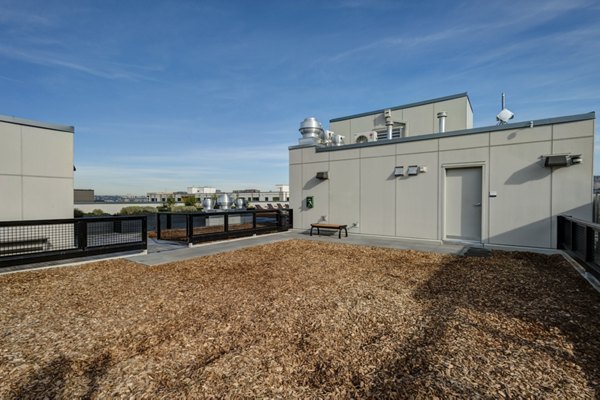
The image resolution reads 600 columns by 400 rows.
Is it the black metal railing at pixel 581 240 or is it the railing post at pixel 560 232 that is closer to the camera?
the black metal railing at pixel 581 240

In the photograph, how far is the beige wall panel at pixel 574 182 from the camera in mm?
7117

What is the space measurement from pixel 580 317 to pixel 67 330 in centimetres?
621

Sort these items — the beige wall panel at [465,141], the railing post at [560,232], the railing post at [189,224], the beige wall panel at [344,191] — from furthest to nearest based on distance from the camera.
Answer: the beige wall panel at [344,191] → the beige wall panel at [465,141] → the railing post at [189,224] → the railing post at [560,232]

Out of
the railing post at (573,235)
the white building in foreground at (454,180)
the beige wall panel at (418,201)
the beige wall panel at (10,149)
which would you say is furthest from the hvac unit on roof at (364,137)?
the beige wall panel at (10,149)

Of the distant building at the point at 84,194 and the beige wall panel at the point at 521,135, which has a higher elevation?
the beige wall panel at the point at 521,135

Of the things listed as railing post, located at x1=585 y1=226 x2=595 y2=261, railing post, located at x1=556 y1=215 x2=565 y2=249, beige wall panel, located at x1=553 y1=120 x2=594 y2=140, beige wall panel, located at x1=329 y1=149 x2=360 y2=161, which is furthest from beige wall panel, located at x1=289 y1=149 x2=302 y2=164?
railing post, located at x1=585 y1=226 x2=595 y2=261

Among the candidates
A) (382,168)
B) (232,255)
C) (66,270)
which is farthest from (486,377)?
(382,168)

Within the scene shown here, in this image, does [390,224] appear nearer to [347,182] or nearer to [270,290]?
[347,182]

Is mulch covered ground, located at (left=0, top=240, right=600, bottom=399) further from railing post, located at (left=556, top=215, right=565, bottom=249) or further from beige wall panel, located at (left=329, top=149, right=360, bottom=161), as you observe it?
beige wall panel, located at (left=329, top=149, right=360, bottom=161)

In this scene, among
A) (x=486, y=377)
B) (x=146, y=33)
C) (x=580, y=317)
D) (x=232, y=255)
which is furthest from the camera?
(x=146, y=33)

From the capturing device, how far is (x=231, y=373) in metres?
2.45

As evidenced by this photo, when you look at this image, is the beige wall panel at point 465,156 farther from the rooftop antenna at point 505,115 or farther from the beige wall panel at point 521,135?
the rooftop antenna at point 505,115

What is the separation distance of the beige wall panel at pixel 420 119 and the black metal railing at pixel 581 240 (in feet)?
23.3

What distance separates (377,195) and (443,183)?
2.24 m
